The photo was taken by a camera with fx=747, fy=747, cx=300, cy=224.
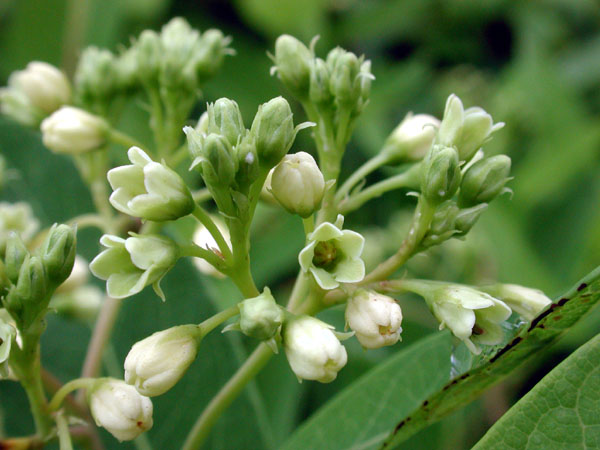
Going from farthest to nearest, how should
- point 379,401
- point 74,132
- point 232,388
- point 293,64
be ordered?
point 74,132 < point 379,401 < point 293,64 < point 232,388

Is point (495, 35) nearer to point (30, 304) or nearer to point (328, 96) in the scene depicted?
point (328, 96)

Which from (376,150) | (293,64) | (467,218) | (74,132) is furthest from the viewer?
(376,150)

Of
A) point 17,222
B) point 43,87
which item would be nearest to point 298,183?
point 17,222

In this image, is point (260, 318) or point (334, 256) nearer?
point (260, 318)

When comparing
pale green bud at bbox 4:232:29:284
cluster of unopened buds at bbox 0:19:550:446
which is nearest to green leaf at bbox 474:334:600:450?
cluster of unopened buds at bbox 0:19:550:446

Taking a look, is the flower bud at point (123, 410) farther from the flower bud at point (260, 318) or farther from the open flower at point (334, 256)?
the open flower at point (334, 256)

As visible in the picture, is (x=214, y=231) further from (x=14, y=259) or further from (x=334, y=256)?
(x=14, y=259)

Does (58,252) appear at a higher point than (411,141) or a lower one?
lower

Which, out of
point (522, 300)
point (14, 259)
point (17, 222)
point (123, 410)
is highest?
point (522, 300)
